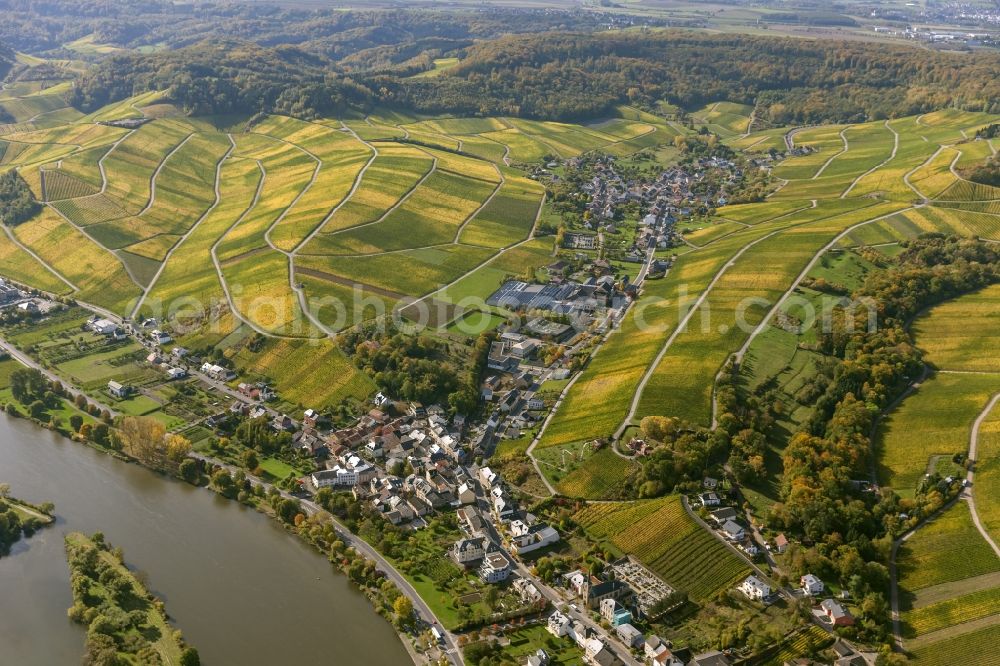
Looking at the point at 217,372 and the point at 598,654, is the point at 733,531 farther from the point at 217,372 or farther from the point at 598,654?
the point at 217,372

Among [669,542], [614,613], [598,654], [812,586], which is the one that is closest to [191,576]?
[598,654]

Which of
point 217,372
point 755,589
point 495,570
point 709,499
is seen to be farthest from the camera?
point 217,372

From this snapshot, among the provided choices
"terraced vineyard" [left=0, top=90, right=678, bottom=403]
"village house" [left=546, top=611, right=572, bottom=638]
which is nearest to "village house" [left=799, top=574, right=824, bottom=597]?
"village house" [left=546, top=611, right=572, bottom=638]

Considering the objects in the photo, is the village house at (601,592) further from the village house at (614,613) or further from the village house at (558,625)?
the village house at (558,625)

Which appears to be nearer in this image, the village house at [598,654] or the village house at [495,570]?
the village house at [598,654]

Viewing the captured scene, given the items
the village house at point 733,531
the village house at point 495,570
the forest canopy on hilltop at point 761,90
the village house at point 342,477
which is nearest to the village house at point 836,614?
the village house at point 733,531

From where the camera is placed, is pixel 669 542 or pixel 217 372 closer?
pixel 669 542
